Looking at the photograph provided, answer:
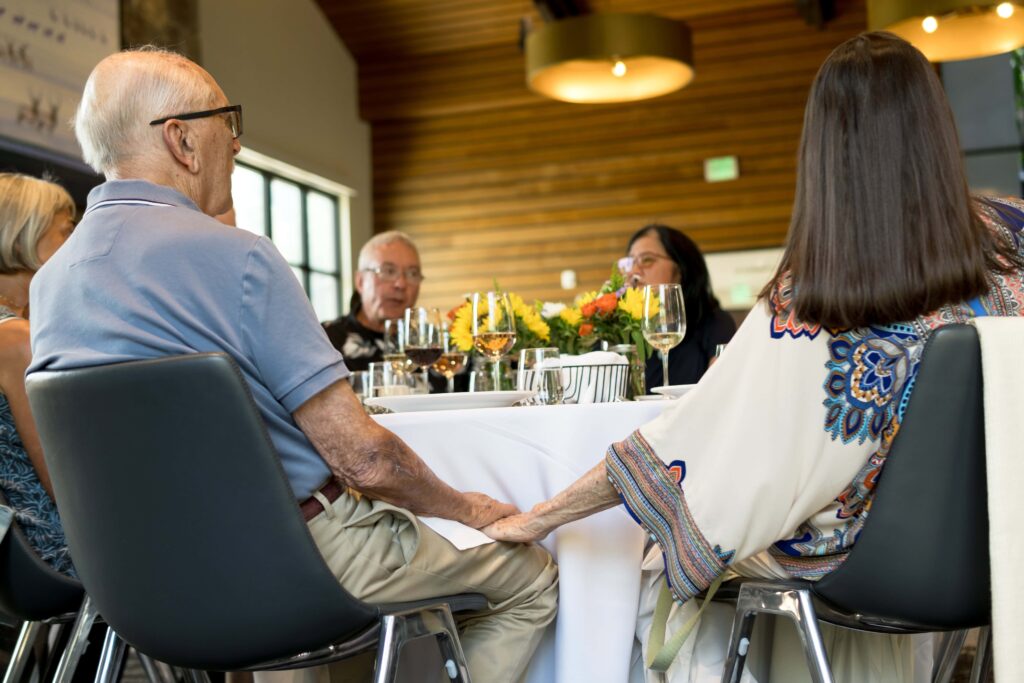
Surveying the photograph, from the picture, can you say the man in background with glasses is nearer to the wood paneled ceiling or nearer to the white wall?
the white wall

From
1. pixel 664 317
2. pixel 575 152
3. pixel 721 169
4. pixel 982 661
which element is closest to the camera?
pixel 982 661

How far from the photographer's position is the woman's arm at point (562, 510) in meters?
1.67

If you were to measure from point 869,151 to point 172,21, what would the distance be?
6.91 m

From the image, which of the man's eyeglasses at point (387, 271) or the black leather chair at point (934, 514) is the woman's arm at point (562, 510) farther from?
the man's eyeglasses at point (387, 271)

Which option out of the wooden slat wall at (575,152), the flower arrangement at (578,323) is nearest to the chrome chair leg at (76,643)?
the flower arrangement at (578,323)

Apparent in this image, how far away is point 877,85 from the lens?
1518mm

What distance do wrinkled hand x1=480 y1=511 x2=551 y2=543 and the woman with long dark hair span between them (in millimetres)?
235

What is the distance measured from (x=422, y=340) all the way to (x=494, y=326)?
1.06ft

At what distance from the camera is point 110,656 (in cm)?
185

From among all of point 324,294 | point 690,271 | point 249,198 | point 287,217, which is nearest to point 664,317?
point 690,271

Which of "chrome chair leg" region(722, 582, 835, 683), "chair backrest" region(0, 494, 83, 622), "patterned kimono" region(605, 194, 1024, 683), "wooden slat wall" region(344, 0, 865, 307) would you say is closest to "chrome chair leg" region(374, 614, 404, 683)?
"patterned kimono" region(605, 194, 1024, 683)

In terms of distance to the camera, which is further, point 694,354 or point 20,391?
point 694,354

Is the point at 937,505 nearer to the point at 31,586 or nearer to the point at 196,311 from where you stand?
the point at 196,311

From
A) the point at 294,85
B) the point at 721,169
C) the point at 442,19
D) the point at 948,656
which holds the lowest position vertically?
the point at 948,656
